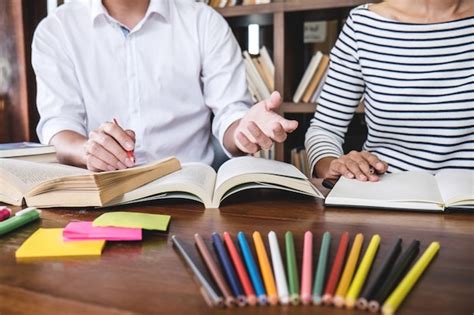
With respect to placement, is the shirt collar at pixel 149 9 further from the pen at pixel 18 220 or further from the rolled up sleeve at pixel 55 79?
the pen at pixel 18 220

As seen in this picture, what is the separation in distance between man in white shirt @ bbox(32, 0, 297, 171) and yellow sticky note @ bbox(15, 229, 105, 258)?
74 cm

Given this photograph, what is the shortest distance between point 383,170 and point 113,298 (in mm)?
655

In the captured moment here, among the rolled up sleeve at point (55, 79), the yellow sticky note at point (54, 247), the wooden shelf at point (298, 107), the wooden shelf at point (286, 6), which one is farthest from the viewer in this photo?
the wooden shelf at point (298, 107)

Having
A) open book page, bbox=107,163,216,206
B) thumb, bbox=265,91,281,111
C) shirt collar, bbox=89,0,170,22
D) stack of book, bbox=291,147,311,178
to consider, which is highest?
shirt collar, bbox=89,0,170,22

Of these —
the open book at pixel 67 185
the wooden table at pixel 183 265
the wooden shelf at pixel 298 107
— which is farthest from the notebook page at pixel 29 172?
the wooden shelf at pixel 298 107

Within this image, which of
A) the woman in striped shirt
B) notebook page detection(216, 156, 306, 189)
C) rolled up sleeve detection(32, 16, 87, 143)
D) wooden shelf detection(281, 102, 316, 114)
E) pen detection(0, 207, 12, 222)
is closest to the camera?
pen detection(0, 207, 12, 222)

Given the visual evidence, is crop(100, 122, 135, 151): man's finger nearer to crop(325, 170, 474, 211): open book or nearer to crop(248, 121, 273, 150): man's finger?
crop(248, 121, 273, 150): man's finger

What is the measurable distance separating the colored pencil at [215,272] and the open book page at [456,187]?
1.42ft

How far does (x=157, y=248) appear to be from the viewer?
0.60 m

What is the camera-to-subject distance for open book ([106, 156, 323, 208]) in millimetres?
815

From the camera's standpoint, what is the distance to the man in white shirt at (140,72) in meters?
1.37

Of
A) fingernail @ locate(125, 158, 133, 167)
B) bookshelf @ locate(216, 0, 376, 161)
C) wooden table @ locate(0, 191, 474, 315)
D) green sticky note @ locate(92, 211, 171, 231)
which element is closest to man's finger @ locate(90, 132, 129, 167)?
fingernail @ locate(125, 158, 133, 167)

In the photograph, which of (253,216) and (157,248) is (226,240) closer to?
(157,248)

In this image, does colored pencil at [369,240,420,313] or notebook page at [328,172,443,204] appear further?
notebook page at [328,172,443,204]
